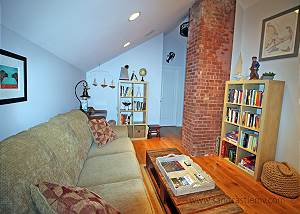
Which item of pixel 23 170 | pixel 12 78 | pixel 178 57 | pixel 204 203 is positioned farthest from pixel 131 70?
pixel 23 170

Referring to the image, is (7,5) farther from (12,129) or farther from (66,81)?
(66,81)

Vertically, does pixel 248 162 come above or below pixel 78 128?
below

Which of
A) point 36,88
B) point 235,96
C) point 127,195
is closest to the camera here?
point 127,195

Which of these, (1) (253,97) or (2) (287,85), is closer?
(2) (287,85)

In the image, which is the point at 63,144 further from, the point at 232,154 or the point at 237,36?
the point at 237,36

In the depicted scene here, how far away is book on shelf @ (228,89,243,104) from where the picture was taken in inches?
105

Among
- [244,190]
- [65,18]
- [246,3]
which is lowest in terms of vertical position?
[244,190]

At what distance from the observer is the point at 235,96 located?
2.75 meters

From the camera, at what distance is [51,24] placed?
1391 mm

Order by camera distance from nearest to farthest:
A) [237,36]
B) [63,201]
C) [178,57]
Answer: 1. [63,201]
2. [237,36]
3. [178,57]

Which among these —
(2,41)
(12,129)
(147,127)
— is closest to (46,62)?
(2,41)

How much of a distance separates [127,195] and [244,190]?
1676 millimetres

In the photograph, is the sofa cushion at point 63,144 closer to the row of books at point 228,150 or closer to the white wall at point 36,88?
the white wall at point 36,88

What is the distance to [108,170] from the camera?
65.5 inches
